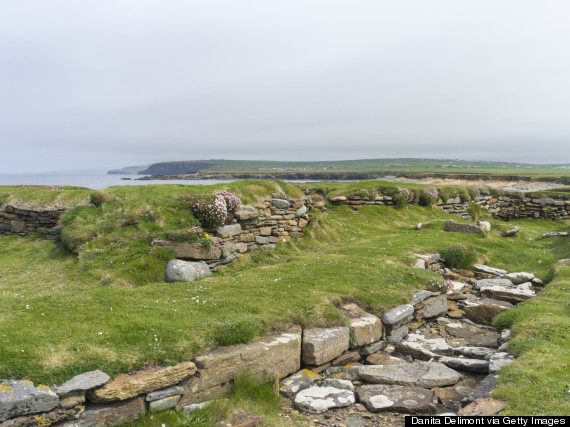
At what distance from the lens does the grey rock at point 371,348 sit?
935 centimetres

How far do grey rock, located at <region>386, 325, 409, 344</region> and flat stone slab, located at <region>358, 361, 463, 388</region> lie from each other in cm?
156

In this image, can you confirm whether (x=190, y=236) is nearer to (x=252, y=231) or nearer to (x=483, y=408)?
(x=252, y=231)

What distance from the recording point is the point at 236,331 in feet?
26.4

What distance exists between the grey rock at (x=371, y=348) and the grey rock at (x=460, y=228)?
14130 millimetres

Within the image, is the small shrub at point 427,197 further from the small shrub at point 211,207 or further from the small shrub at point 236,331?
the small shrub at point 236,331

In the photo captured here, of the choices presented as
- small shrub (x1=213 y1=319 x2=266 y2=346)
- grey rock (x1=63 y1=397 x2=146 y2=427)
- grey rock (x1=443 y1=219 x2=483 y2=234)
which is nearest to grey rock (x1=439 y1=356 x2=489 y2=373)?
small shrub (x1=213 y1=319 x2=266 y2=346)

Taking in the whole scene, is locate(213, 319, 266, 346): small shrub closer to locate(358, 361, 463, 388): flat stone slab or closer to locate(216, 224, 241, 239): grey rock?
locate(358, 361, 463, 388): flat stone slab

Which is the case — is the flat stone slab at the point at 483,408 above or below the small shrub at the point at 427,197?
below

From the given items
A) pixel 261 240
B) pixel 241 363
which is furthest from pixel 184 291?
pixel 261 240

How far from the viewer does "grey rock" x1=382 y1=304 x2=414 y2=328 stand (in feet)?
33.1

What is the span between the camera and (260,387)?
732 centimetres

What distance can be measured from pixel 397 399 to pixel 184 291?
6540 mm

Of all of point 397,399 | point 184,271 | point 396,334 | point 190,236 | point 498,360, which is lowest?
point 396,334

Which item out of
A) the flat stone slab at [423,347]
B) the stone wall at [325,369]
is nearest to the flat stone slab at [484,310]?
the stone wall at [325,369]
